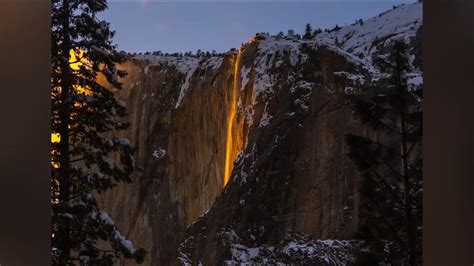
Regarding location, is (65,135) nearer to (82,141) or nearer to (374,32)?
(82,141)

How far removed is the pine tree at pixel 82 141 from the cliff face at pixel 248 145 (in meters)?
1.84

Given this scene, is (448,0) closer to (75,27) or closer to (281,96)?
(75,27)

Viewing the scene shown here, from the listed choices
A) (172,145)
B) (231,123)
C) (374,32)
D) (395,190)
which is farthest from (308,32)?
(395,190)

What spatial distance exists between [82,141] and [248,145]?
613cm

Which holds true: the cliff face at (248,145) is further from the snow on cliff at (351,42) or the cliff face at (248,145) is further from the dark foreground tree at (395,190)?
the dark foreground tree at (395,190)

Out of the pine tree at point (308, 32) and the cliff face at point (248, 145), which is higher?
the pine tree at point (308, 32)

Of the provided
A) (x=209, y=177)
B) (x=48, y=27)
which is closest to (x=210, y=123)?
(x=209, y=177)

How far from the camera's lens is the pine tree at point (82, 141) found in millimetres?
3854

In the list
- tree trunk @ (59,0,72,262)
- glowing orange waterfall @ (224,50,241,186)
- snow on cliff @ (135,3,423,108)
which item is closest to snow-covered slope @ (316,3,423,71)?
snow on cliff @ (135,3,423,108)

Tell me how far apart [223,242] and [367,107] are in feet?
16.8

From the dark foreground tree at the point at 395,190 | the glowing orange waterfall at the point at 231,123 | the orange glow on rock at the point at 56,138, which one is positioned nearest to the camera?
the dark foreground tree at the point at 395,190

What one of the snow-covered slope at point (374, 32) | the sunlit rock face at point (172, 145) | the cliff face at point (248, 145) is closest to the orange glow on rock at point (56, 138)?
the cliff face at point (248, 145)

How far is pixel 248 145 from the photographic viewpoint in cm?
1030

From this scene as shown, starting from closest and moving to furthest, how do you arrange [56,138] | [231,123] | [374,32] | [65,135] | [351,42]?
[65,135]
[56,138]
[374,32]
[351,42]
[231,123]
